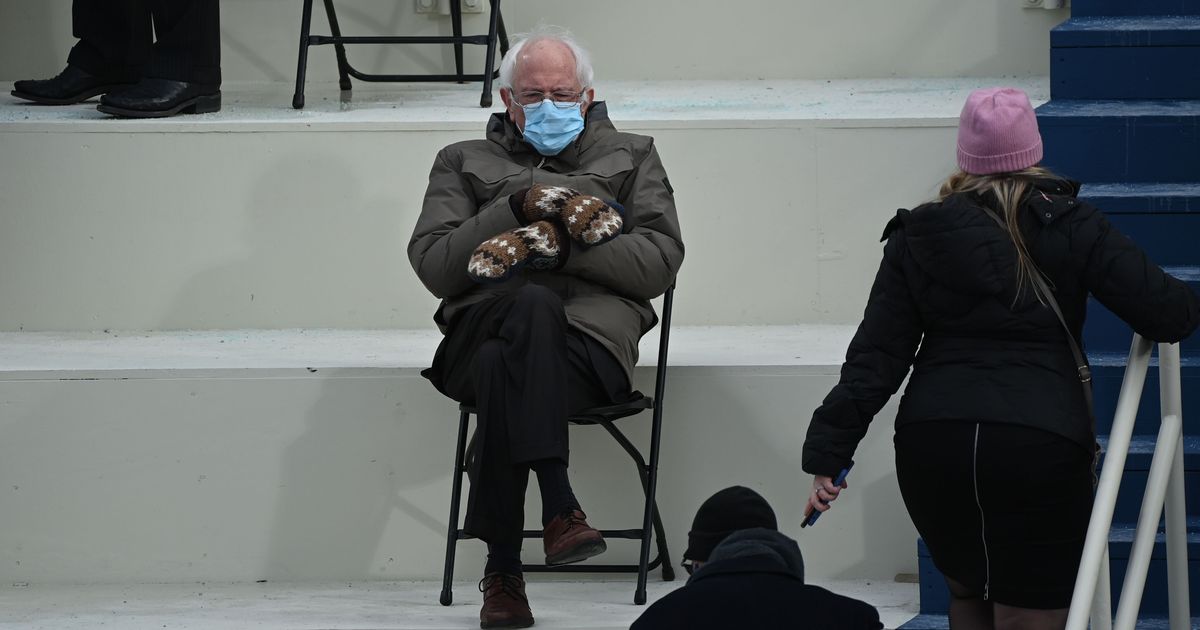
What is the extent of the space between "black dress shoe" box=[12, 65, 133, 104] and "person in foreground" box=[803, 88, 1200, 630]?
3.04 metres

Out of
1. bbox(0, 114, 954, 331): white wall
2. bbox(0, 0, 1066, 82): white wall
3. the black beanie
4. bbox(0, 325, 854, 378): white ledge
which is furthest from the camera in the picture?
bbox(0, 0, 1066, 82): white wall

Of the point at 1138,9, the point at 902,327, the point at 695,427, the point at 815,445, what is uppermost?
the point at 1138,9

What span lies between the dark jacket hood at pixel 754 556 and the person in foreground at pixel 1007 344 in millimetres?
687

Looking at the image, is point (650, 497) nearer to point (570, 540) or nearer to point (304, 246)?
point (570, 540)

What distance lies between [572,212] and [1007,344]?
1104mm

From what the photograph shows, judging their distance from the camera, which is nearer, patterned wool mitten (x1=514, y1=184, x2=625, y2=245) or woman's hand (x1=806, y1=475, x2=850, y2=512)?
woman's hand (x1=806, y1=475, x2=850, y2=512)

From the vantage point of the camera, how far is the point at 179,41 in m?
4.80

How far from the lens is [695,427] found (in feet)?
12.5

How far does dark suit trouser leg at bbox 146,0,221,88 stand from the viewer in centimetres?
479

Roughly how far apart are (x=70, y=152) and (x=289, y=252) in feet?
2.09

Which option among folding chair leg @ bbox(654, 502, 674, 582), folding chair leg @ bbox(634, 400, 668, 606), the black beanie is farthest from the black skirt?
folding chair leg @ bbox(654, 502, 674, 582)

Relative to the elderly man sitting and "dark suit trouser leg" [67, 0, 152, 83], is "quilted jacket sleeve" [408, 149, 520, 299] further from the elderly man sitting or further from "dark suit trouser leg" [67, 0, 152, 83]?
"dark suit trouser leg" [67, 0, 152, 83]

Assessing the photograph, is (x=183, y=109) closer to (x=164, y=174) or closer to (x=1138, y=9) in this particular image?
(x=164, y=174)

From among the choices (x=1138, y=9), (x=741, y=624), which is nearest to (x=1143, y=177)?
(x=1138, y=9)
